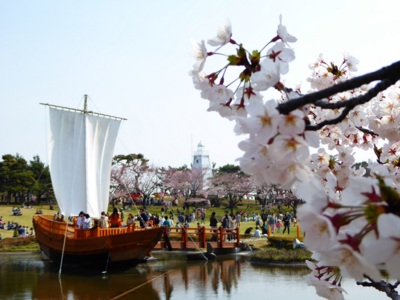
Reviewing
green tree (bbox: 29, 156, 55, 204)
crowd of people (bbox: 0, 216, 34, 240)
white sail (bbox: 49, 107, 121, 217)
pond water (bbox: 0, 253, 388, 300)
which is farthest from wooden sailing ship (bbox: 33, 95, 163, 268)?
green tree (bbox: 29, 156, 55, 204)

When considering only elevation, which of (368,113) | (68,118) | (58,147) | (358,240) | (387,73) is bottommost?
(358,240)

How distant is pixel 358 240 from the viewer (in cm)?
Answer: 85

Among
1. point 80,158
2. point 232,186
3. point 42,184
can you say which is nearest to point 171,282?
point 80,158

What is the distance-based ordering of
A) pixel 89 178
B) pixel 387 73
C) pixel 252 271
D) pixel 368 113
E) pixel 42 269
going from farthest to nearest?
pixel 89 178 → pixel 42 269 → pixel 252 271 → pixel 368 113 → pixel 387 73

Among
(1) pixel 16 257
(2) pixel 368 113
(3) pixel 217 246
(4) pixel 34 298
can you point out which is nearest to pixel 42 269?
(1) pixel 16 257

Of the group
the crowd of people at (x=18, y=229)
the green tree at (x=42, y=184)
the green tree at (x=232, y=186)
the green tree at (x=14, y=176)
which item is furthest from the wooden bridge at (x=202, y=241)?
the green tree at (x=42, y=184)

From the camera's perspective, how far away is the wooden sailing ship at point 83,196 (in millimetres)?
15344

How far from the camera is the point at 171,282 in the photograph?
1343 centimetres

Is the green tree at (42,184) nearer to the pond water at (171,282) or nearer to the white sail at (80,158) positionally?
the white sail at (80,158)

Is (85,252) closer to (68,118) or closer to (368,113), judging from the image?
(68,118)

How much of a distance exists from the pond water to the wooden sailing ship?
0.63 metres

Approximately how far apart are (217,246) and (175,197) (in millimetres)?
35719

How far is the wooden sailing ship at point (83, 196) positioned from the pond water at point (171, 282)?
0.63 m

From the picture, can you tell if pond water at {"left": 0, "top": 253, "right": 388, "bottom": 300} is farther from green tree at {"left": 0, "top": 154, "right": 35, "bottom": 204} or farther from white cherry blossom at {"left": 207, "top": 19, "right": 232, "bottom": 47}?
green tree at {"left": 0, "top": 154, "right": 35, "bottom": 204}
